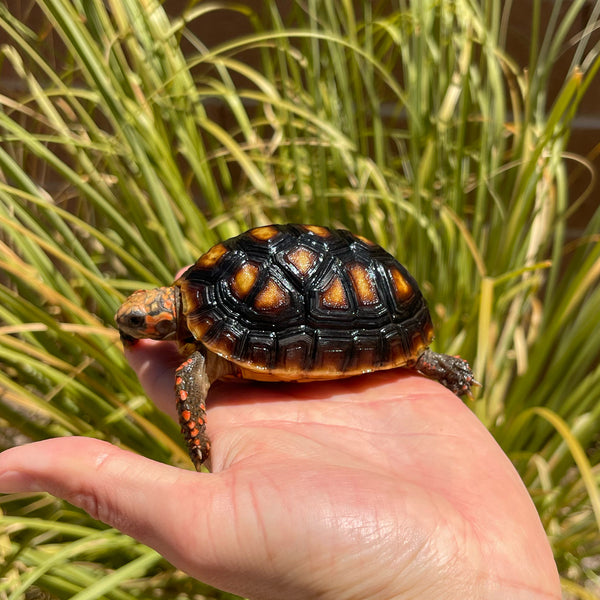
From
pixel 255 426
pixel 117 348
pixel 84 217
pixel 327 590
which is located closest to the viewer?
pixel 327 590

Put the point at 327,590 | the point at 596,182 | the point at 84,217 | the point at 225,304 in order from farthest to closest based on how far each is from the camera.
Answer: the point at 596,182 → the point at 84,217 → the point at 225,304 → the point at 327,590

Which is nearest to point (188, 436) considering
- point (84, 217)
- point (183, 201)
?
point (183, 201)

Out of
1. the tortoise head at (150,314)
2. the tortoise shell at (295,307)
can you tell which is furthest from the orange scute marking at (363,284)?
the tortoise head at (150,314)

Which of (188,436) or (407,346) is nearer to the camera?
(188,436)

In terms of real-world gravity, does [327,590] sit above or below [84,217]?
below

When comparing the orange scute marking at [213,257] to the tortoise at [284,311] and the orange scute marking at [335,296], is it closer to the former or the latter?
the tortoise at [284,311]

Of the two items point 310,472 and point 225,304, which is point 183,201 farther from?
point 310,472

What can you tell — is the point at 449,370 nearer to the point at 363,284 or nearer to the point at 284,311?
the point at 363,284
